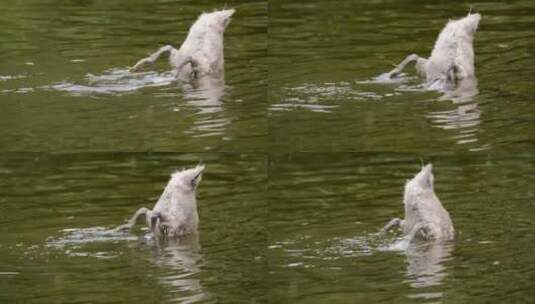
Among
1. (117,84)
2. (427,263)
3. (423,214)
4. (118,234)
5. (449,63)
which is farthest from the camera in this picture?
(117,84)

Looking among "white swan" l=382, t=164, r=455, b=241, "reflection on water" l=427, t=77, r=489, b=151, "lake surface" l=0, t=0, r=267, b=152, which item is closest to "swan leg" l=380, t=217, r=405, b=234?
"white swan" l=382, t=164, r=455, b=241

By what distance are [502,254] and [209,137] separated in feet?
5.23

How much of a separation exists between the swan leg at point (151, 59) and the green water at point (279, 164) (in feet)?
0.25

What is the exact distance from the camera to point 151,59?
10.4 meters

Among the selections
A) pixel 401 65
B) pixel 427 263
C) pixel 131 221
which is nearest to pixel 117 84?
pixel 131 221

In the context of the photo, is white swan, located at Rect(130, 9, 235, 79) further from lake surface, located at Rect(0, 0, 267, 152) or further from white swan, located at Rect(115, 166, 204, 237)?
white swan, located at Rect(115, 166, 204, 237)

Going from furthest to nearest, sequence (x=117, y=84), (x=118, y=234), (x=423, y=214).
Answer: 1. (x=117, y=84)
2. (x=118, y=234)
3. (x=423, y=214)

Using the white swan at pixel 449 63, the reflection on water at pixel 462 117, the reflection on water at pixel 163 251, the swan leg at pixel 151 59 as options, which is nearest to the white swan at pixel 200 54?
the swan leg at pixel 151 59

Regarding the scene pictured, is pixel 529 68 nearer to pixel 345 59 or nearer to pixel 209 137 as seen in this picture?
pixel 345 59

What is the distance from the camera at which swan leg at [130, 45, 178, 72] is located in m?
10.4

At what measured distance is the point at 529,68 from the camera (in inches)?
404

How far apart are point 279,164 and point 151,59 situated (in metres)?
1.00

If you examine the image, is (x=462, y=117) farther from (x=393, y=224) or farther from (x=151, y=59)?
(x=151, y=59)

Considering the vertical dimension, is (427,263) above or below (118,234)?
below
